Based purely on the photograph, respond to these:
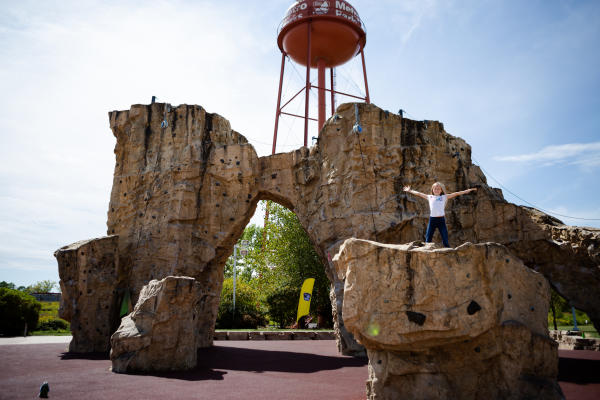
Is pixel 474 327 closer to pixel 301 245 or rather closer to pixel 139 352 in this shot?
pixel 139 352

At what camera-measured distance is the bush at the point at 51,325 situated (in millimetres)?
21272

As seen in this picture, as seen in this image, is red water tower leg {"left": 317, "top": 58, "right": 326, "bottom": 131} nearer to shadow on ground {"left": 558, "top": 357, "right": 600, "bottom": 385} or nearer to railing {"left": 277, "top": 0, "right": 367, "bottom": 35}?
railing {"left": 277, "top": 0, "right": 367, "bottom": 35}

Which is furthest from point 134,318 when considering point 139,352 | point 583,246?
point 583,246

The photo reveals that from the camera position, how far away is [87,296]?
41.3 ft

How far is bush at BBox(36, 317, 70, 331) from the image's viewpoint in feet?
69.8

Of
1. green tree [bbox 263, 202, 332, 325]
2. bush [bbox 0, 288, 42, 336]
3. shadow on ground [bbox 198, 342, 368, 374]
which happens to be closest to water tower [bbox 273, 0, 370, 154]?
green tree [bbox 263, 202, 332, 325]

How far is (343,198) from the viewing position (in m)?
12.8

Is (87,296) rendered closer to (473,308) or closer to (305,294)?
(305,294)

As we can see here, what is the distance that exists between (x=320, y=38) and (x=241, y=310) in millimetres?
16260

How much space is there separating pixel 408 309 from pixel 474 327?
0.85 m

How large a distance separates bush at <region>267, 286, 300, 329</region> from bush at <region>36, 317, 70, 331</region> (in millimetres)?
11172

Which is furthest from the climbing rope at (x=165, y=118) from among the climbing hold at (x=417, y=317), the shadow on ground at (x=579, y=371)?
the shadow on ground at (x=579, y=371)

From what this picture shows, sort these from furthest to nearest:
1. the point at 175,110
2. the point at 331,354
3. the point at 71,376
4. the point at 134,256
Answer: the point at 175,110
the point at 134,256
the point at 331,354
the point at 71,376

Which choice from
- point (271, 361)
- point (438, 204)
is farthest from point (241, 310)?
point (438, 204)
